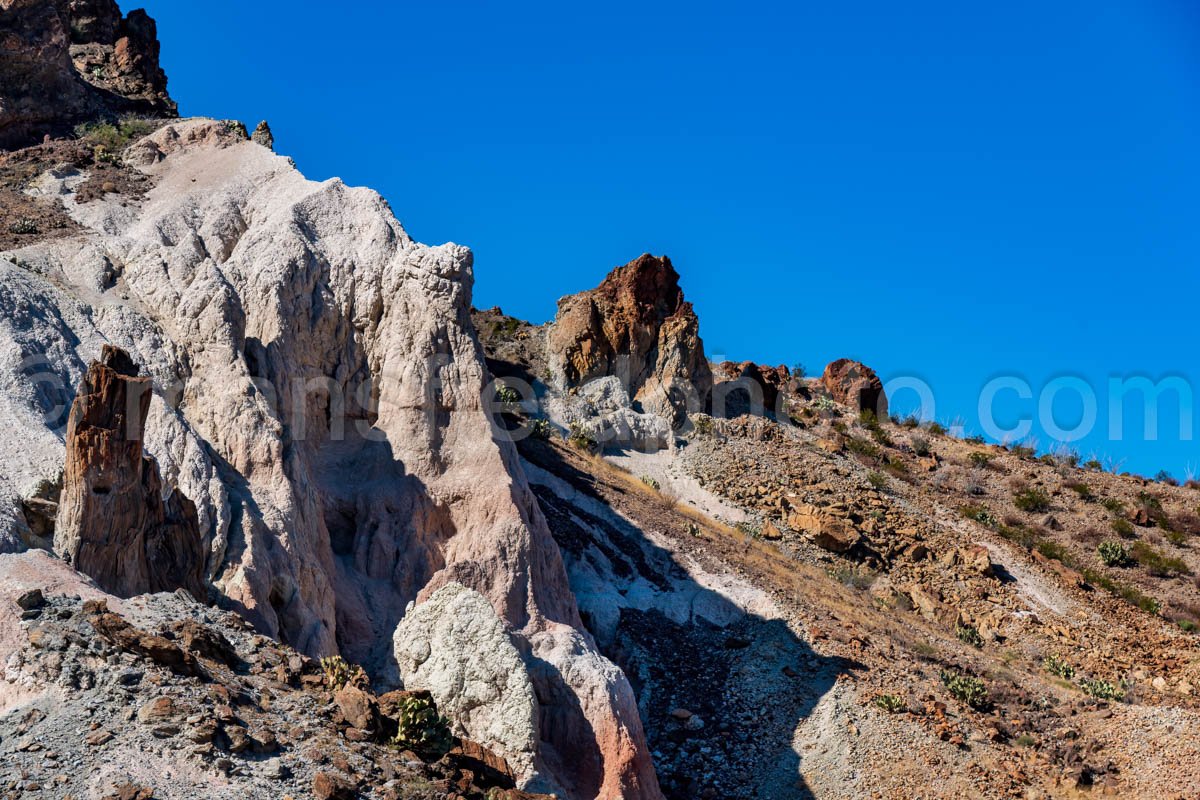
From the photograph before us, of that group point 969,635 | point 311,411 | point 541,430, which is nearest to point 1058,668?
point 969,635

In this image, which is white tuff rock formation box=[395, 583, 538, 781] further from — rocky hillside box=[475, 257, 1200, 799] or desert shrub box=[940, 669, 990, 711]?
desert shrub box=[940, 669, 990, 711]

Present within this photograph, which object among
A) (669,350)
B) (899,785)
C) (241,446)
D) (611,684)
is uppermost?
(669,350)

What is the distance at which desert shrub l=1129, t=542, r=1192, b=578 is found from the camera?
3666 cm

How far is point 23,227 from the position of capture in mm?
21312

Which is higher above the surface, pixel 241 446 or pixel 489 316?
pixel 489 316

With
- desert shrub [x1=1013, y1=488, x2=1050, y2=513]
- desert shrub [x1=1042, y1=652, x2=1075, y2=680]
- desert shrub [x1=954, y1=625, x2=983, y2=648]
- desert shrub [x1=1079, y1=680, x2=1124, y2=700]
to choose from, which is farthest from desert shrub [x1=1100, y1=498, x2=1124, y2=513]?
desert shrub [x1=1079, y1=680, x2=1124, y2=700]

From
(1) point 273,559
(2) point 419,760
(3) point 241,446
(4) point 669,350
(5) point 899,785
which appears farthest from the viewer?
(4) point 669,350

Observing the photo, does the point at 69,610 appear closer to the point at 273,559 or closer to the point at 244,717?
the point at 244,717

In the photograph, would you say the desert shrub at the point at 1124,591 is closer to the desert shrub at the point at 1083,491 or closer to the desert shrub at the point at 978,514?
the desert shrub at the point at 978,514

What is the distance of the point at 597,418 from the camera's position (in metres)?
39.1

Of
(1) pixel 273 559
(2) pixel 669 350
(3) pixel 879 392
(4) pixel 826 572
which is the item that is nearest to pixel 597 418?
(2) pixel 669 350

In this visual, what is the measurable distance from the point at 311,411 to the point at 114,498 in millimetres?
6403

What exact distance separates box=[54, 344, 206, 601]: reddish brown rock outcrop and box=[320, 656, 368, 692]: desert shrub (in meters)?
2.20

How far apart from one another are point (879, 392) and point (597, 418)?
62.3 ft
